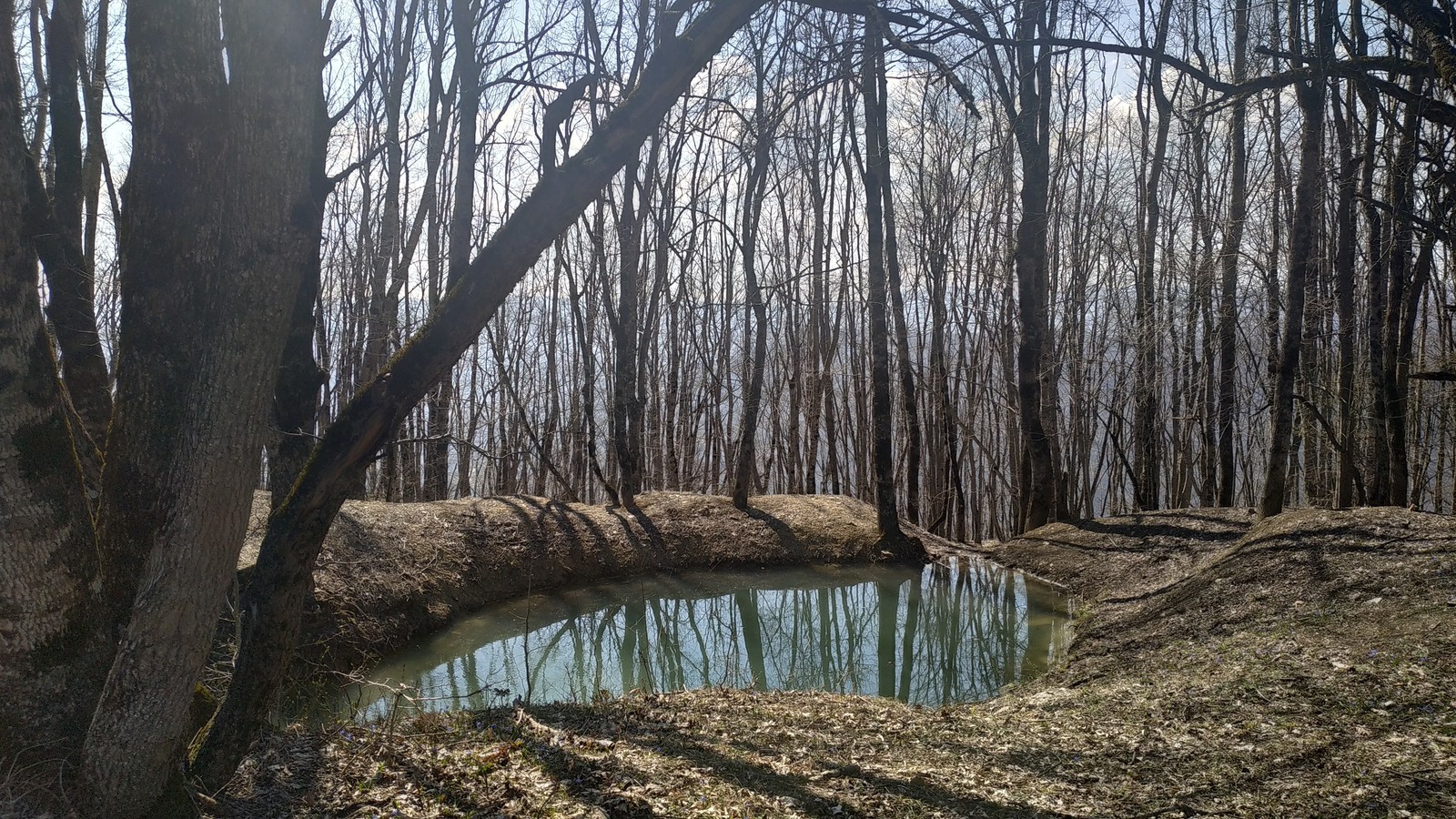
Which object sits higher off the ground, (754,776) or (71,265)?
(71,265)

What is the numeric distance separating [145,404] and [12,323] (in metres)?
0.67

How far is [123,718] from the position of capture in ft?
9.12

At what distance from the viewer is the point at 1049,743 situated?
4492 millimetres

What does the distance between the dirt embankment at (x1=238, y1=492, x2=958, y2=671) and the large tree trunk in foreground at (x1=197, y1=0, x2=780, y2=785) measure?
4.30 m

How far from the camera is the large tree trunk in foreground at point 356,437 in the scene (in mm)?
3211

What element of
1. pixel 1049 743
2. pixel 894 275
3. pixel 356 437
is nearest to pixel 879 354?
pixel 894 275

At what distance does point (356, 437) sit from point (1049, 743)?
3.71m

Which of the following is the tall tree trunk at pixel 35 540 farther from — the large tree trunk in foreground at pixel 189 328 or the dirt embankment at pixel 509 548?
the dirt embankment at pixel 509 548

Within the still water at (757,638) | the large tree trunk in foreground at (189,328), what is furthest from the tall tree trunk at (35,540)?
the still water at (757,638)

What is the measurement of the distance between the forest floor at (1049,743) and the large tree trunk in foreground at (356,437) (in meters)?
0.45

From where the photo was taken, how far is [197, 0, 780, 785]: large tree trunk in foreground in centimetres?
321

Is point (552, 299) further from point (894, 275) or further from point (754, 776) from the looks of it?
point (754, 776)

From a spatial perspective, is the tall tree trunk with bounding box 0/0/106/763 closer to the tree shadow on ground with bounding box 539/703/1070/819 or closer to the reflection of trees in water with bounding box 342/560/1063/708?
the tree shadow on ground with bounding box 539/703/1070/819

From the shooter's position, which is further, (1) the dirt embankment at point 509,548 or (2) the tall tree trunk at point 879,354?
(2) the tall tree trunk at point 879,354
